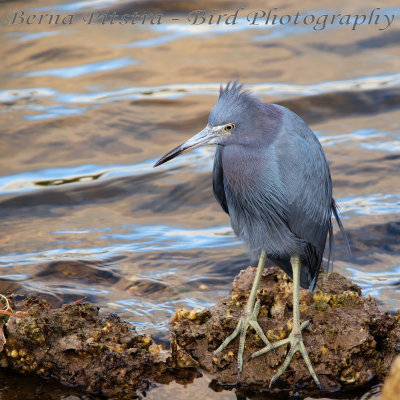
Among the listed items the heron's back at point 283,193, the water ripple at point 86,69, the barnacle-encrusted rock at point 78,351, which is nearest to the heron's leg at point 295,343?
the heron's back at point 283,193

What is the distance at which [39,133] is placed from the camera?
915 centimetres

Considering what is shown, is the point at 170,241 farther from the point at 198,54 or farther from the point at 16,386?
the point at 198,54

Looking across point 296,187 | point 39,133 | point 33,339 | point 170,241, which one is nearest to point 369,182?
point 170,241

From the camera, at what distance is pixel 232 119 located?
449 centimetres

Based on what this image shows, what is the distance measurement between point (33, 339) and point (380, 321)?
7.19ft

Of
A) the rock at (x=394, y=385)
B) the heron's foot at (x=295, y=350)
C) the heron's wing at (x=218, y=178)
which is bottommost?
the heron's foot at (x=295, y=350)

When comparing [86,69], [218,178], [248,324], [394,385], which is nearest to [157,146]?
[86,69]

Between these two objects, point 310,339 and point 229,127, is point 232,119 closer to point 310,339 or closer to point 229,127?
point 229,127

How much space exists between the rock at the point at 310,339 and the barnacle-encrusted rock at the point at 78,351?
11.4 inches

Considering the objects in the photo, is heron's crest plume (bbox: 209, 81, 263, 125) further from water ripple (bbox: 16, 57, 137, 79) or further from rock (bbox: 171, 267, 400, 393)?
water ripple (bbox: 16, 57, 137, 79)

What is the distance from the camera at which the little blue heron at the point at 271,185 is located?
450 centimetres

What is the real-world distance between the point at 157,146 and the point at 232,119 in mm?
4585

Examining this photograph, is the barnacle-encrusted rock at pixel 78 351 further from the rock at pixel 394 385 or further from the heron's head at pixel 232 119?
the rock at pixel 394 385

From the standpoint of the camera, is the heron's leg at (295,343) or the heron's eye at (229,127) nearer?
the heron's leg at (295,343)
